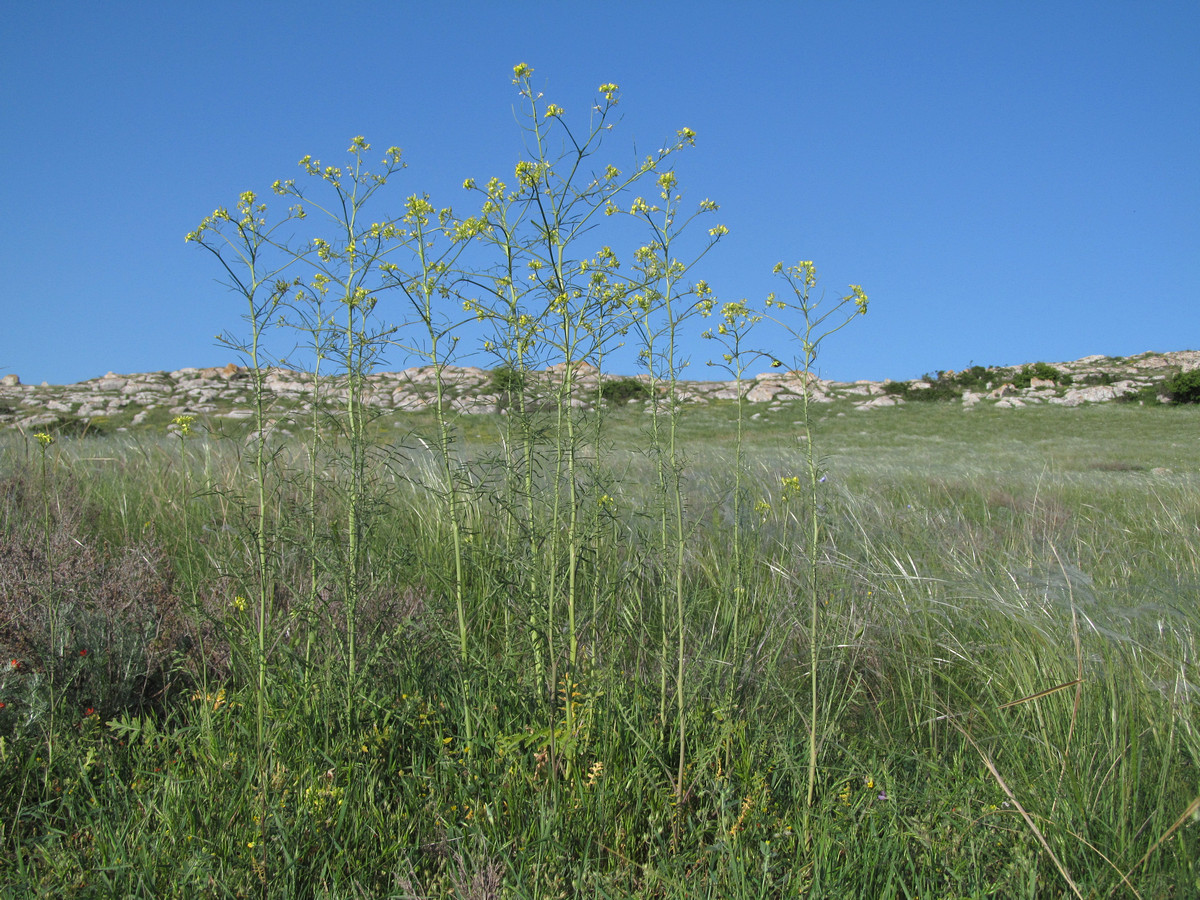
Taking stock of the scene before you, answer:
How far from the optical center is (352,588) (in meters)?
2.32

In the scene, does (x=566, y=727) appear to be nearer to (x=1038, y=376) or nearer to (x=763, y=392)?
(x=763, y=392)

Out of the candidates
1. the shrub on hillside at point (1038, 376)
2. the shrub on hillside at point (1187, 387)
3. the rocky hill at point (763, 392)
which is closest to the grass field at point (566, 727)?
the rocky hill at point (763, 392)

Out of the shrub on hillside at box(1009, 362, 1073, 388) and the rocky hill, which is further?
the shrub on hillside at box(1009, 362, 1073, 388)

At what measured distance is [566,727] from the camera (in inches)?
85.0

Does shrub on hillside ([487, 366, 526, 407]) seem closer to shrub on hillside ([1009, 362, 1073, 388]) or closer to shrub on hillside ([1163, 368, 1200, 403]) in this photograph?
shrub on hillside ([1163, 368, 1200, 403])

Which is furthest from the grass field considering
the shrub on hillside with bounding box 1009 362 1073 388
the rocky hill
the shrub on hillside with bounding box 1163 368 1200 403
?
the shrub on hillside with bounding box 1009 362 1073 388

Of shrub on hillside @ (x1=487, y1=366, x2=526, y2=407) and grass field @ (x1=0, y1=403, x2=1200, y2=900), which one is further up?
shrub on hillside @ (x1=487, y1=366, x2=526, y2=407)

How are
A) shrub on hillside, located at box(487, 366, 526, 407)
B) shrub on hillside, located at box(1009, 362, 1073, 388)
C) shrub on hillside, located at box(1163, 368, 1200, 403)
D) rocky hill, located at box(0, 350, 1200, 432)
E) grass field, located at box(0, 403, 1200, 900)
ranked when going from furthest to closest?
shrub on hillside, located at box(1009, 362, 1073, 388) < shrub on hillside, located at box(1163, 368, 1200, 403) < rocky hill, located at box(0, 350, 1200, 432) < shrub on hillside, located at box(487, 366, 526, 407) < grass field, located at box(0, 403, 1200, 900)

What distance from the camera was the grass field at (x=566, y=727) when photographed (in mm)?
1800

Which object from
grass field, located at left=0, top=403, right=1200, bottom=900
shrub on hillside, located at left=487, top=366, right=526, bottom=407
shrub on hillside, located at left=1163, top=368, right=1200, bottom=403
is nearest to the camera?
grass field, located at left=0, top=403, right=1200, bottom=900

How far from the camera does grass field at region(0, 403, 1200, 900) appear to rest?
5.90ft

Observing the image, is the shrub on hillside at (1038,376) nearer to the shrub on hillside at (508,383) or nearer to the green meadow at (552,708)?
the green meadow at (552,708)

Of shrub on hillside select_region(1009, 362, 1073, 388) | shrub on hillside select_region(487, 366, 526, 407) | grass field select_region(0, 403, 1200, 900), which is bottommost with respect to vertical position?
grass field select_region(0, 403, 1200, 900)

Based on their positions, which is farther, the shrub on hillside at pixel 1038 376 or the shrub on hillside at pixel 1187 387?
the shrub on hillside at pixel 1038 376
